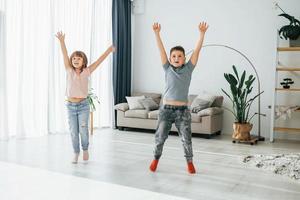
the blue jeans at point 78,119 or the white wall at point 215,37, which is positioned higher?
the white wall at point 215,37

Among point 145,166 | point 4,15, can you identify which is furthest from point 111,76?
point 145,166

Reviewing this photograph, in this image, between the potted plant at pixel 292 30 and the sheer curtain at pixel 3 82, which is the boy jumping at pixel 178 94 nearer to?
the sheer curtain at pixel 3 82

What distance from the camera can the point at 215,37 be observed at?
271 inches

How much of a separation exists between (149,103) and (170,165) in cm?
285

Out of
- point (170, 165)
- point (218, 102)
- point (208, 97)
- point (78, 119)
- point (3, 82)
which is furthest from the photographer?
point (218, 102)

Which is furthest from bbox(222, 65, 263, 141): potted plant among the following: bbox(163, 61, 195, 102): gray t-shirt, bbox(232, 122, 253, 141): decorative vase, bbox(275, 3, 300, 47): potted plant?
bbox(163, 61, 195, 102): gray t-shirt

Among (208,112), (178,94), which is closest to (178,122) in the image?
(178,94)

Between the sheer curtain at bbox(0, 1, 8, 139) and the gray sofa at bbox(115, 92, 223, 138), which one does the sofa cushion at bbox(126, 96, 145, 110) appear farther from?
the sheer curtain at bbox(0, 1, 8, 139)

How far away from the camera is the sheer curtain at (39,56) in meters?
5.52

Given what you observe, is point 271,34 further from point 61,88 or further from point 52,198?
point 52,198

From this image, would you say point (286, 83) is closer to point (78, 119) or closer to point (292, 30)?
point (292, 30)

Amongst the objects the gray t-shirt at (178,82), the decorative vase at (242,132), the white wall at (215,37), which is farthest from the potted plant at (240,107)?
the gray t-shirt at (178,82)

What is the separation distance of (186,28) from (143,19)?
1009 mm

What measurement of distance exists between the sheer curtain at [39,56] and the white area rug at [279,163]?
10.8 ft
